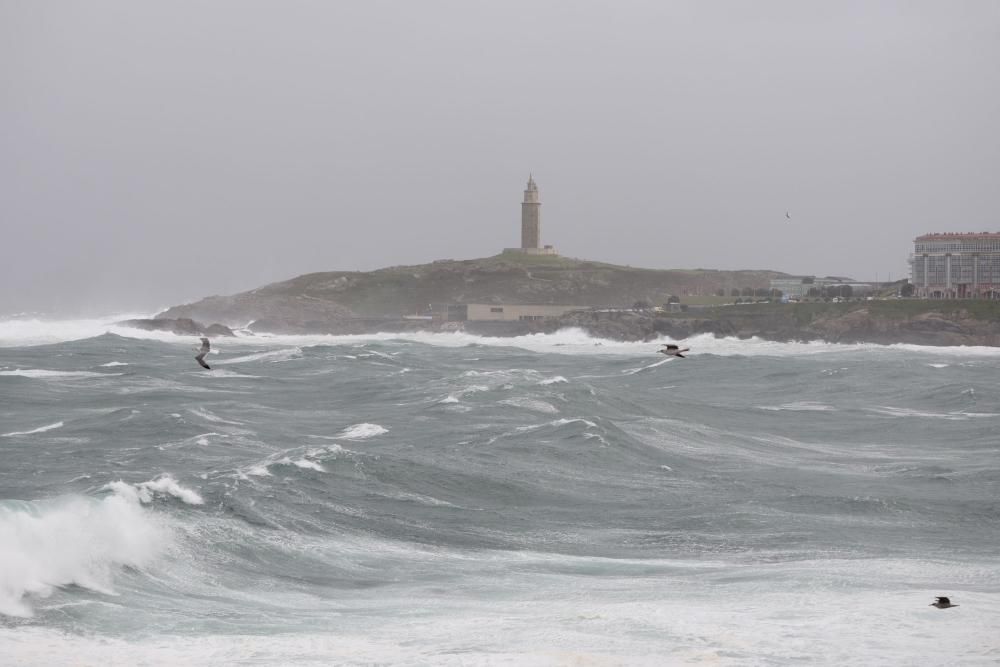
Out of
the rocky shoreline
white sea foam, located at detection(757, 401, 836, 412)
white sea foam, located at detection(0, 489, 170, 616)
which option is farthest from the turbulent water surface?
the rocky shoreline

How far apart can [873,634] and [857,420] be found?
31400 mm

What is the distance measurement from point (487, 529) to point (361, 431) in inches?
547

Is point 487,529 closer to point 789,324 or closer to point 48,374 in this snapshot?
point 48,374

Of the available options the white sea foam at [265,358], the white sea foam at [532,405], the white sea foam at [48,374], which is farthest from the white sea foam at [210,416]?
the white sea foam at [265,358]

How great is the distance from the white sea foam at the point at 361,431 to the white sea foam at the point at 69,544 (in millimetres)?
13450

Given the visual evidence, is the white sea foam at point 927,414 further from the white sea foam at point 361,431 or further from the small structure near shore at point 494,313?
the small structure near shore at point 494,313

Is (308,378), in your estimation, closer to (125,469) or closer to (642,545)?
(125,469)

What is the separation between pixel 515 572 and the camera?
24.1 meters

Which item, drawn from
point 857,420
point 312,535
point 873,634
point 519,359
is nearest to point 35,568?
point 312,535

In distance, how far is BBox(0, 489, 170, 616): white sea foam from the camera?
21312 mm

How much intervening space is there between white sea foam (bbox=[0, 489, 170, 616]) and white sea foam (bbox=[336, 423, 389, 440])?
13.4 m

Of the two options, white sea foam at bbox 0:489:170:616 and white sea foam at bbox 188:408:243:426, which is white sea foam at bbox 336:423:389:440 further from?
white sea foam at bbox 0:489:170:616

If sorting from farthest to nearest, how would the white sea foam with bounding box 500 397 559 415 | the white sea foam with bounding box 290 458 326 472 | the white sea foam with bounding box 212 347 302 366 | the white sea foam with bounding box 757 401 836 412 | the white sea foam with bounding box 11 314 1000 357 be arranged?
the white sea foam with bounding box 11 314 1000 357
the white sea foam with bounding box 212 347 302 366
the white sea foam with bounding box 757 401 836 412
the white sea foam with bounding box 500 397 559 415
the white sea foam with bounding box 290 458 326 472

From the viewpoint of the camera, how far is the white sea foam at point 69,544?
839 inches
